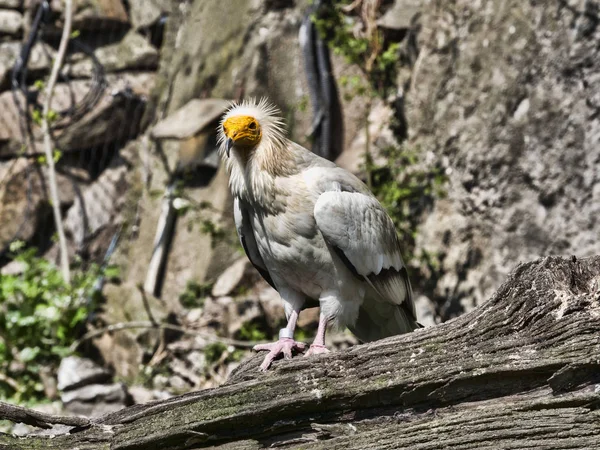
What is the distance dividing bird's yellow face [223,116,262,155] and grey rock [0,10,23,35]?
22.7 ft

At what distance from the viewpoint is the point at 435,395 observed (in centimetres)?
337

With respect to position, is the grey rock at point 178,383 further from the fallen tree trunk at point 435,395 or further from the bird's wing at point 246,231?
the fallen tree trunk at point 435,395

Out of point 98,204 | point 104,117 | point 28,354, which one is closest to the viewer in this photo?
point 28,354

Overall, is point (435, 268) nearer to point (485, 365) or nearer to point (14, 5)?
point (485, 365)

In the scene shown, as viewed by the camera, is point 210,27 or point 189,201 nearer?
point 189,201

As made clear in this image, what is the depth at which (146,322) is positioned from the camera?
27.8ft

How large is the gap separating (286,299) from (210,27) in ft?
18.3

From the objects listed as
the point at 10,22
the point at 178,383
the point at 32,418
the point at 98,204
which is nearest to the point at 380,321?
the point at 32,418

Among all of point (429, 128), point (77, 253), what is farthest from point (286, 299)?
point (77, 253)

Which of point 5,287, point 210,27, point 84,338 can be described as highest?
point 210,27

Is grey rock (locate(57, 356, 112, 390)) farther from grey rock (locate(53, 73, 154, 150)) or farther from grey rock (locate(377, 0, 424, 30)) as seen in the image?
grey rock (locate(377, 0, 424, 30))

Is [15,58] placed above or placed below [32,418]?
above

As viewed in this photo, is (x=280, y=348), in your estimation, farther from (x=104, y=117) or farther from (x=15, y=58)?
(x=15, y=58)

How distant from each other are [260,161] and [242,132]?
19 centimetres
